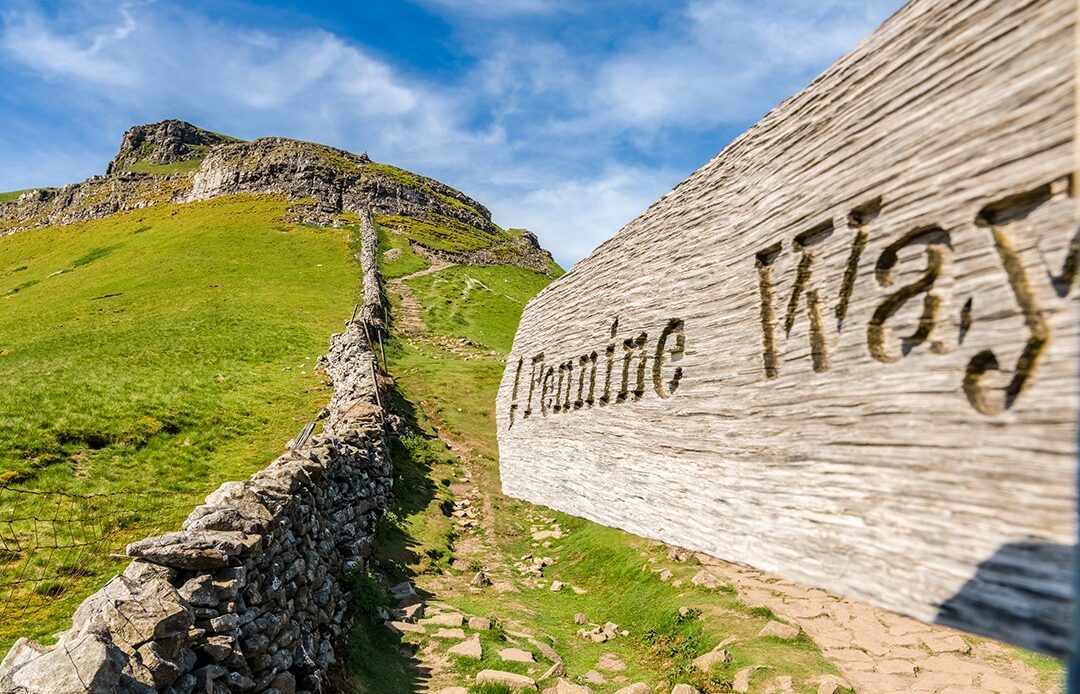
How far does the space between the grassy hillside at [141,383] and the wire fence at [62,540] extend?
0.10ft

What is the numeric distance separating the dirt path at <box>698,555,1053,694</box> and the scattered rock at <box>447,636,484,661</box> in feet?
10.6

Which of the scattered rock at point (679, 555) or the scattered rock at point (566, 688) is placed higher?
the scattered rock at point (679, 555)

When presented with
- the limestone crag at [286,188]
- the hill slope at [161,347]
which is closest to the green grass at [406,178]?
the limestone crag at [286,188]

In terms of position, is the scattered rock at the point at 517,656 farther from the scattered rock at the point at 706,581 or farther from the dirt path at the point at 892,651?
the dirt path at the point at 892,651

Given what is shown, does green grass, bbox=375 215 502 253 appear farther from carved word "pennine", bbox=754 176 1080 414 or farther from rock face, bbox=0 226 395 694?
carved word "pennine", bbox=754 176 1080 414

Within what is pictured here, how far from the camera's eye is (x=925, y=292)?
2119mm

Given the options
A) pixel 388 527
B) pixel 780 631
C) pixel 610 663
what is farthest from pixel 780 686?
pixel 388 527

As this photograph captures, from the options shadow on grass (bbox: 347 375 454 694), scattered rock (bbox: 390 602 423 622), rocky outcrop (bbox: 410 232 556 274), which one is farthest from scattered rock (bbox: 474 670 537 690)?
rocky outcrop (bbox: 410 232 556 274)

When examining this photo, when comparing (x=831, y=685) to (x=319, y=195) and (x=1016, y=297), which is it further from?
(x=319, y=195)

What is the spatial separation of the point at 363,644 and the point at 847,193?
6.90 metres

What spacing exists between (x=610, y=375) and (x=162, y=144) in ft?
603

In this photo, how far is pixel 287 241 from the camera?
5416 centimetres

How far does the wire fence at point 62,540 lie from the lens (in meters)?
7.34

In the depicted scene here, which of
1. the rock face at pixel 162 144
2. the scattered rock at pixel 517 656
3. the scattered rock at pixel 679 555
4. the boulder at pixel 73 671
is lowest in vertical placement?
the scattered rock at pixel 517 656
